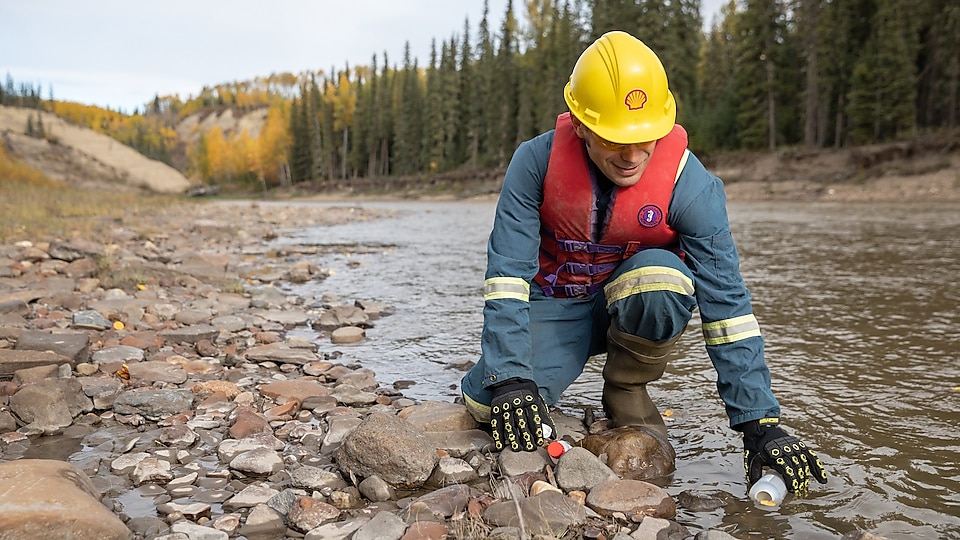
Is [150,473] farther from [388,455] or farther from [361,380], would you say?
[361,380]

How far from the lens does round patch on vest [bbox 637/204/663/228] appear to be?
2.44 meters

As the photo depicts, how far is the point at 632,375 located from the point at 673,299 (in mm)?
448

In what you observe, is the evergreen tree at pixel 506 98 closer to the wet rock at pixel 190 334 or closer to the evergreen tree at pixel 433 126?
the evergreen tree at pixel 433 126

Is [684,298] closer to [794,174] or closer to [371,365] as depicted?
[371,365]

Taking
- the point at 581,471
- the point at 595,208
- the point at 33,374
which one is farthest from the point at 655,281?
the point at 33,374

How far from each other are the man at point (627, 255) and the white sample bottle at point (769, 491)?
0.15ft

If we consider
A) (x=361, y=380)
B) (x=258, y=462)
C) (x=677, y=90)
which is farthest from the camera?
(x=677, y=90)

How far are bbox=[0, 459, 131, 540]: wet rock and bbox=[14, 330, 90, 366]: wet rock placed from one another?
57.8 inches

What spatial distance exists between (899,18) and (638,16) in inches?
626

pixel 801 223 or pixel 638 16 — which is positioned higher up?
pixel 638 16

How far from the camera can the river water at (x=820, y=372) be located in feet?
6.61

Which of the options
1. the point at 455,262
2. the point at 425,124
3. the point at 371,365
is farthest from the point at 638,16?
the point at 371,365

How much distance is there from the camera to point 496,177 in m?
45.8

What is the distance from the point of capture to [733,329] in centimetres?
236
